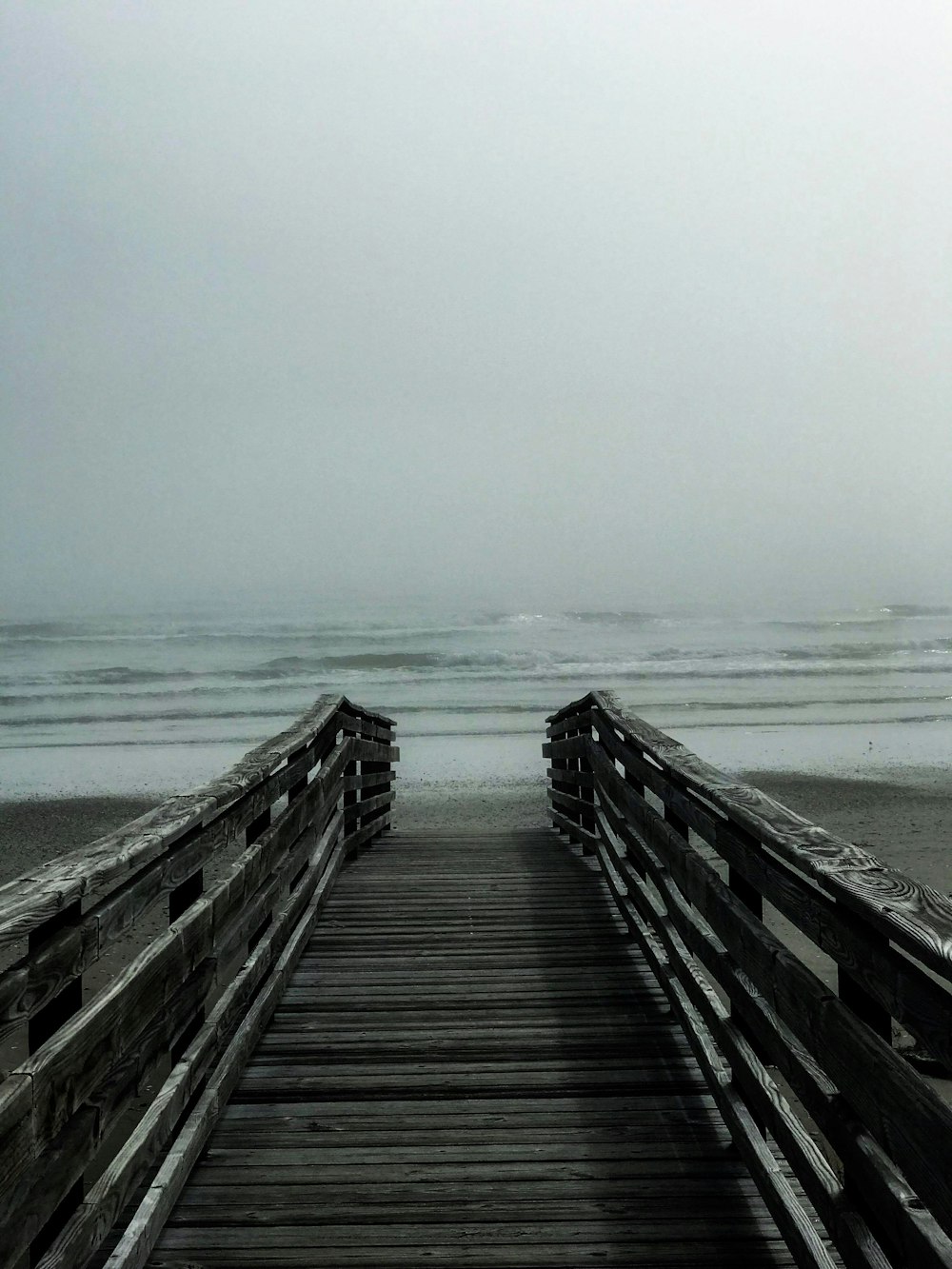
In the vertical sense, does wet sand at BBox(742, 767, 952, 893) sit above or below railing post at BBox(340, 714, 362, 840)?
below

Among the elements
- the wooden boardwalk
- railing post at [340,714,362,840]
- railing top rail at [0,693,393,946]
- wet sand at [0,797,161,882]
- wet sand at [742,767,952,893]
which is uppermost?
railing top rail at [0,693,393,946]

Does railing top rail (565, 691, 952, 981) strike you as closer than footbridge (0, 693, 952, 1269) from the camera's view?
Yes

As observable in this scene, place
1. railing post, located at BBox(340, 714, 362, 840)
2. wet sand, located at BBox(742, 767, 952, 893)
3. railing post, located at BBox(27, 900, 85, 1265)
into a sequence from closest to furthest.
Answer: railing post, located at BBox(27, 900, 85, 1265) → railing post, located at BBox(340, 714, 362, 840) → wet sand, located at BBox(742, 767, 952, 893)

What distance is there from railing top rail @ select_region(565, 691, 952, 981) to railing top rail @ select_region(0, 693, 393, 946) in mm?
1459

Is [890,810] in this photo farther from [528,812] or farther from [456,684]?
[456,684]

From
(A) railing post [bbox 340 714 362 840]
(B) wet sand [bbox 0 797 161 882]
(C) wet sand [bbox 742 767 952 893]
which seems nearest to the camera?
(A) railing post [bbox 340 714 362 840]

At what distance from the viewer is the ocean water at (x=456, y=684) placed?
18000 millimetres

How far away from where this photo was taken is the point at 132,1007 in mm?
2160

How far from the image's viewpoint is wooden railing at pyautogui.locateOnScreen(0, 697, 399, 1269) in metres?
1.68

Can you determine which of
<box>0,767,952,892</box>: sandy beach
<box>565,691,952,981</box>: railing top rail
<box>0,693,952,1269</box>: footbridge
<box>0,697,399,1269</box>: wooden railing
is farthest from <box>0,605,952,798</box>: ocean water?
<box>565,691,952,981</box>: railing top rail

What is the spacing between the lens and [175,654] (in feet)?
134

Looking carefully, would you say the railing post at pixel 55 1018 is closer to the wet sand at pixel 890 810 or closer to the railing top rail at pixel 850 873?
the railing top rail at pixel 850 873

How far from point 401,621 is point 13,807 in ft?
128

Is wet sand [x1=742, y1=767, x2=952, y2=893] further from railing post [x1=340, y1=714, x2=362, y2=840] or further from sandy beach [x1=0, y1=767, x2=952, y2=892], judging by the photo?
railing post [x1=340, y1=714, x2=362, y2=840]
